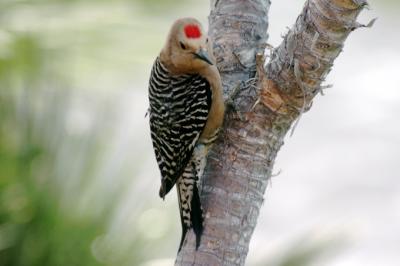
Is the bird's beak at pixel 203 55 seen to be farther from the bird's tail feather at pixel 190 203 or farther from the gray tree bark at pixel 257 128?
the bird's tail feather at pixel 190 203

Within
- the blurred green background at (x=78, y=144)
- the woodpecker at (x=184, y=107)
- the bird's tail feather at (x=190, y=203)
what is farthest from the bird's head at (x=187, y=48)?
the bird's tail feather at (x=190, y=203)

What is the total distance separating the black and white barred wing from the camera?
335 centimetres

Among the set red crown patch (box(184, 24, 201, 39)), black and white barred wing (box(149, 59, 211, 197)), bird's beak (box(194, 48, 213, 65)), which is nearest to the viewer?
bird's beak (box(194, 48, 213, 65))

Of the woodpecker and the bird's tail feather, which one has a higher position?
the woodpecker

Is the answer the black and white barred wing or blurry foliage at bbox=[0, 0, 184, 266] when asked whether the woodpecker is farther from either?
blurry foliage at bbox=[0, 0, 184, 266]

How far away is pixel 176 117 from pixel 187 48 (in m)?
0.31

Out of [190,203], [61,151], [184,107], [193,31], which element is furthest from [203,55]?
[61,151]

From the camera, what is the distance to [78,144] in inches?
109

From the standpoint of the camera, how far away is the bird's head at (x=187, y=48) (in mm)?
3203

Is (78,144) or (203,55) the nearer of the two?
(78,144)

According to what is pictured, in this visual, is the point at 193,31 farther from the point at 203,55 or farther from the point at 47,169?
the point at 47,169

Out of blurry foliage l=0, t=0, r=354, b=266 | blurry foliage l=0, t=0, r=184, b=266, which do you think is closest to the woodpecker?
blurry foliage l=0, t=0, r=354, b=266

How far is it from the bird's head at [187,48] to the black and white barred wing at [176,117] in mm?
63

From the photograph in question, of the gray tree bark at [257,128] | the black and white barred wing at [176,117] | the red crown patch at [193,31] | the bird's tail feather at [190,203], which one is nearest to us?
the gray tree bark at [257,128]
